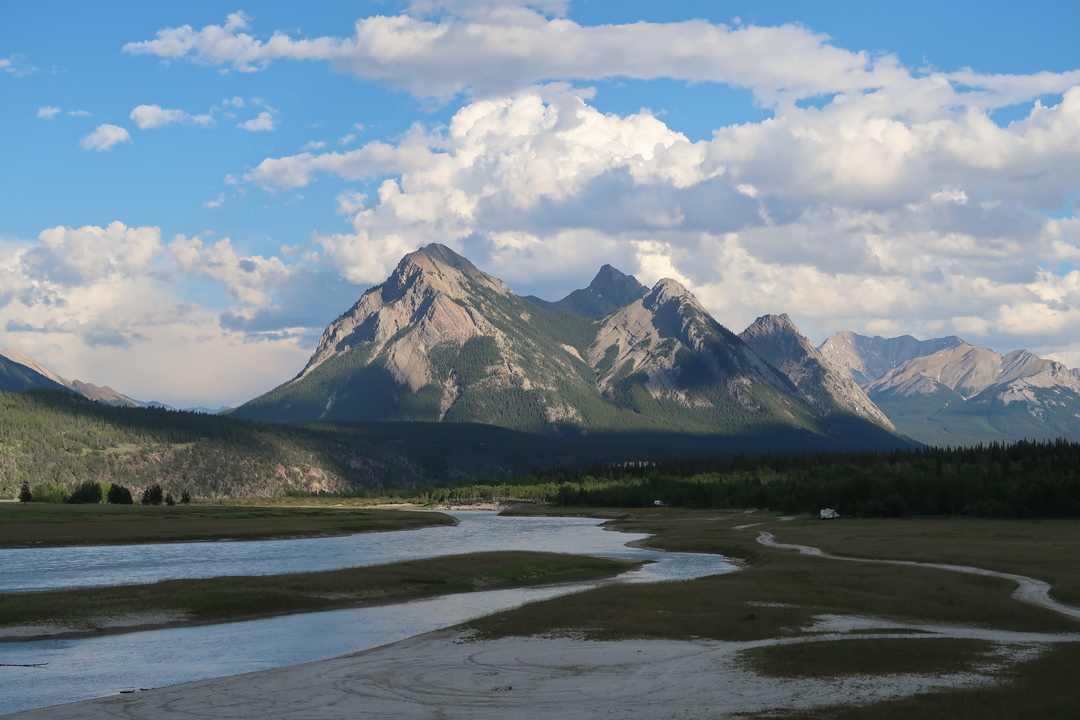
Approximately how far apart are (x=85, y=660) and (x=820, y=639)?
33.0 meters

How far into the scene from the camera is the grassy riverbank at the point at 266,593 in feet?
165

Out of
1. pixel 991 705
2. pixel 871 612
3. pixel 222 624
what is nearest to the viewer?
pixel 991 705

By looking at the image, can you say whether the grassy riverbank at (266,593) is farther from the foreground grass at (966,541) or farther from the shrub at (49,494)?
the shrub at (49,494)

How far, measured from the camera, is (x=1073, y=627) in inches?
1678

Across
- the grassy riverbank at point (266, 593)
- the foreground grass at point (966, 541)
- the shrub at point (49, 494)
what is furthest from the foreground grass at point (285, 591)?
the shrub at point (49, 494)

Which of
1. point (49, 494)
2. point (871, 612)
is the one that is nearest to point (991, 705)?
point (871, 612)

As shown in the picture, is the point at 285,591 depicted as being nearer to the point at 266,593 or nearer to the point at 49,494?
the point at 266,593

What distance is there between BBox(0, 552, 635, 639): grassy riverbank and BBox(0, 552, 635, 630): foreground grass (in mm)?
50

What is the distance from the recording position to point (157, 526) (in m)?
130

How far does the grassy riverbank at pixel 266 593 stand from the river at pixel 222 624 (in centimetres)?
245

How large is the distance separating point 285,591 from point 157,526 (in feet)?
262

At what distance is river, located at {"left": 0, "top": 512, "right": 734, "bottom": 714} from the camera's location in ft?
121

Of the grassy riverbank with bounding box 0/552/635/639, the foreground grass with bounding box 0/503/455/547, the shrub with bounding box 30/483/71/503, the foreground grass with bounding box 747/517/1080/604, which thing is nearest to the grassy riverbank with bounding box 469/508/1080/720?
the foreground grass with bounding box 747/517/1080/604

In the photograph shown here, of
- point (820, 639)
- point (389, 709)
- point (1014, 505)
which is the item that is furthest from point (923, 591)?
point (1014, 505)
